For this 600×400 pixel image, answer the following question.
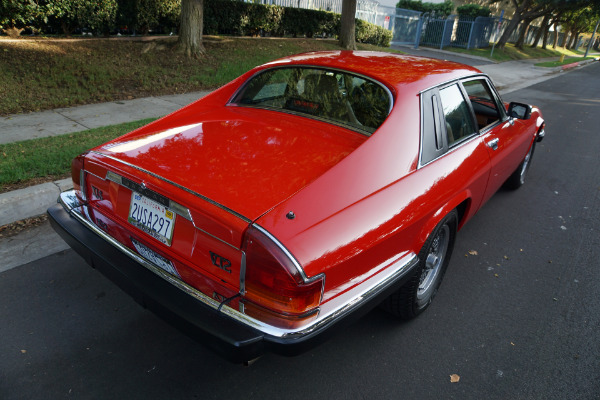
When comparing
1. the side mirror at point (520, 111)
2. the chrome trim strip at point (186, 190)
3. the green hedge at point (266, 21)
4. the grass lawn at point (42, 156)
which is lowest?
the grass lawn at point (42, 156)

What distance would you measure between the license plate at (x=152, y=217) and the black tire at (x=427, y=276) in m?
1.41

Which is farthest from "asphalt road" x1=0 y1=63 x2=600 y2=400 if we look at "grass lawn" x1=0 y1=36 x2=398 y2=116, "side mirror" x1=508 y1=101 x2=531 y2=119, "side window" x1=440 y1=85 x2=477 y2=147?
"grass lawn" x1=0 y1=36 x2=398 y2=116

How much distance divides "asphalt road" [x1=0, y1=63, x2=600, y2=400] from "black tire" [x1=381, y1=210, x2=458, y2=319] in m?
0.14

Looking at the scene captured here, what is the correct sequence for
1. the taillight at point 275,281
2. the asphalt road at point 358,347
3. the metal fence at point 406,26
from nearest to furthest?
the taillight at point 275,281 → the asphalt road at point 358,347 → the metal fence at point 406,26

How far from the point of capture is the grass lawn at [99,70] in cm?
691

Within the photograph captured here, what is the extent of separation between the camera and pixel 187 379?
7.52ft

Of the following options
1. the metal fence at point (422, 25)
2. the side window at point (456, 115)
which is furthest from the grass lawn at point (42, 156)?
the metal fence at point (422, 25)

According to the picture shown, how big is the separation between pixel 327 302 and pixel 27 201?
3.15 metres

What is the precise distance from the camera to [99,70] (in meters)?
8.05

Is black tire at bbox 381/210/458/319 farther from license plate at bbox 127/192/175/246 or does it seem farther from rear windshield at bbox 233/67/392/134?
license plate at bbox 127/192/175/246

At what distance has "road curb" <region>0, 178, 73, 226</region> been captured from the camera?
3.57m

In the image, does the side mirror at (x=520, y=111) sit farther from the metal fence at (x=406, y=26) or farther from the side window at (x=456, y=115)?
the metal fence at (x=406, y=26)

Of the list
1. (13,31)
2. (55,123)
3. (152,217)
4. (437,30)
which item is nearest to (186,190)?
(152,217)

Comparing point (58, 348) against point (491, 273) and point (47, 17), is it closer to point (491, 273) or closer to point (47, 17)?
point (491, 273)
